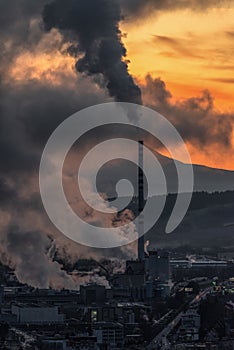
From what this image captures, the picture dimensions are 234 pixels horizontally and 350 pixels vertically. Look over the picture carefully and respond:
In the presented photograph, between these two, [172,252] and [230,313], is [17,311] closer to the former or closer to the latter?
[230,313]

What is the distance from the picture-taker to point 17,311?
43.4 m

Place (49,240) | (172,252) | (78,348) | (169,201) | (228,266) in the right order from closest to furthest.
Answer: (78,348) → (49,240) → (228,266) → (172,252) → (169,201)

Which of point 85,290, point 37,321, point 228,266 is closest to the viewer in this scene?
point 37,321

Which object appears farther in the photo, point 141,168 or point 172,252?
point 172,252

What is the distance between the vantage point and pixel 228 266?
63812 mm

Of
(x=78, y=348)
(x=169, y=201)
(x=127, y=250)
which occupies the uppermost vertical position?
(x=169, y=201)

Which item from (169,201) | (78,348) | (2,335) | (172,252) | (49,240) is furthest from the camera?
(169,201)

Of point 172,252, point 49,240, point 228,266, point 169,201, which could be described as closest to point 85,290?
point 49,240

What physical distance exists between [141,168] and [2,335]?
16435 mm

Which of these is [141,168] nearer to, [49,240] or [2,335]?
[49,240]

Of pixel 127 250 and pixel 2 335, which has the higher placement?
pixel 127 250

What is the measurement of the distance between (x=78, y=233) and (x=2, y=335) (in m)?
16.3

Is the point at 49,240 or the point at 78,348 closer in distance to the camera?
the point at 78,348

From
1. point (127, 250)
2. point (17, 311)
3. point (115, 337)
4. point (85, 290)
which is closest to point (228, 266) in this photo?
point (127, 250)
